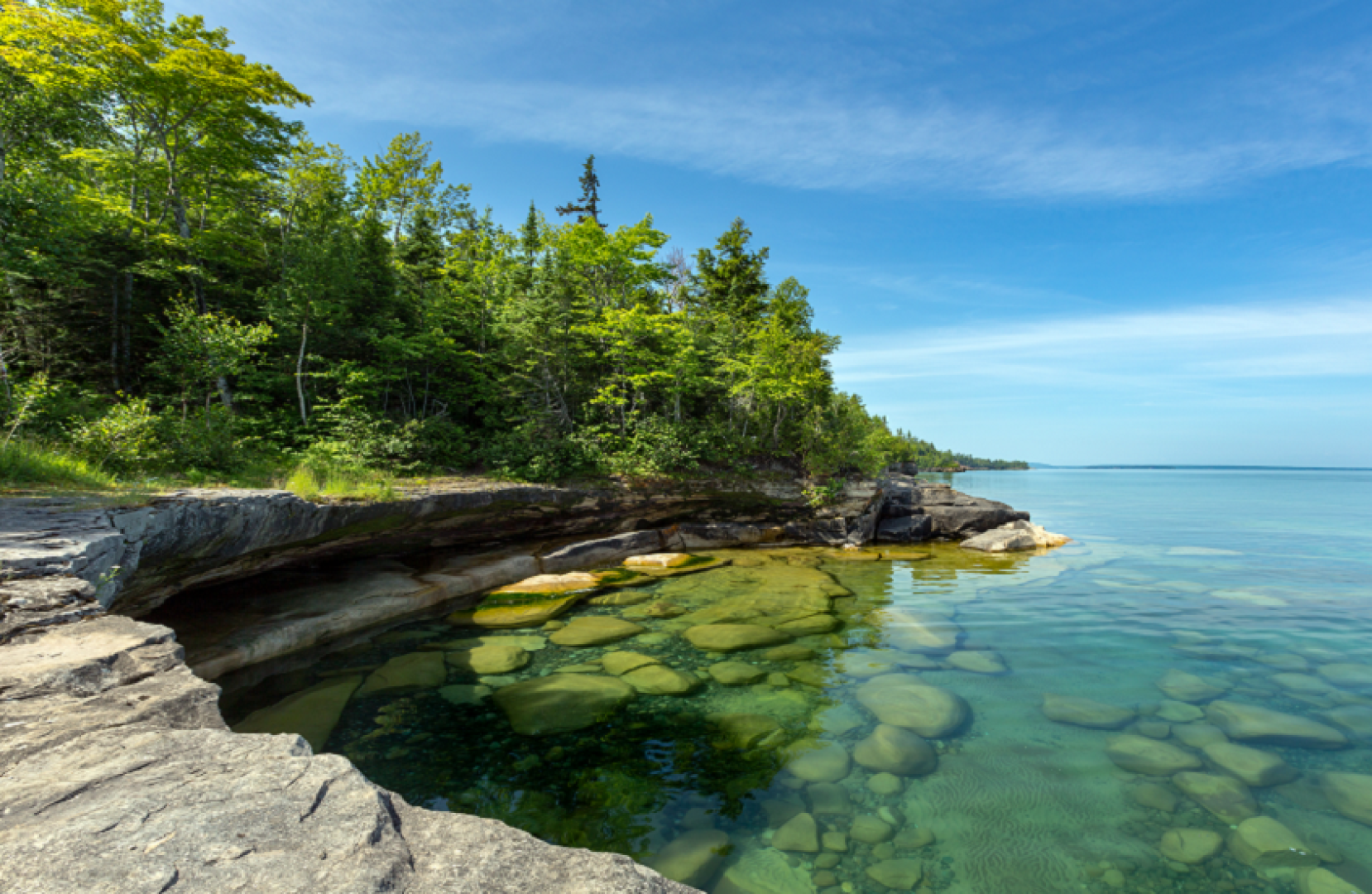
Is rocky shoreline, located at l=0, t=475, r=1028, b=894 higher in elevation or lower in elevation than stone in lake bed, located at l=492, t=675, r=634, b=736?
higher

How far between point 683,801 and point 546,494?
446 inches

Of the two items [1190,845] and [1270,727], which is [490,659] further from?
[1270,727]

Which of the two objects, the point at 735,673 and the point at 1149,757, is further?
the point at 735,673

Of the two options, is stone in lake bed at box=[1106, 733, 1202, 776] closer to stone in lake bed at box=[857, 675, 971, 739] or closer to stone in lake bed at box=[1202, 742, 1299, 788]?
stone in lake bed at box=[1202, 742, 1299, 788]

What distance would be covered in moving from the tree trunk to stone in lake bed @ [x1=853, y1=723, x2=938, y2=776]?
16336 mm

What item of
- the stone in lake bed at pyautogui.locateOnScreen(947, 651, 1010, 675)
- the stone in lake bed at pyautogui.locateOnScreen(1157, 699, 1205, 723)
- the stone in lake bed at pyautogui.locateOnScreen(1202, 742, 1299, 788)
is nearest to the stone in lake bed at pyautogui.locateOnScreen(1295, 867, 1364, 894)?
the stone in lake bed at pyautogui.locateOnScreen(1202, 742, 1299, 788)

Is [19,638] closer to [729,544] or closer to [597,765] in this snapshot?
[597,765]

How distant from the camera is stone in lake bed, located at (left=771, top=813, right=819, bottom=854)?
4.73 meters

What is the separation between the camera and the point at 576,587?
43.9ft

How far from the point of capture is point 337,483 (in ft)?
36.2

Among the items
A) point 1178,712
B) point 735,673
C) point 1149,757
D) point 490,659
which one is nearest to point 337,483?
point 490,659

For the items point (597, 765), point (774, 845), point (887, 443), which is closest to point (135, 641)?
point (597, 765)

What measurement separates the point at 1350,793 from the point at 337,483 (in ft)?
52.2

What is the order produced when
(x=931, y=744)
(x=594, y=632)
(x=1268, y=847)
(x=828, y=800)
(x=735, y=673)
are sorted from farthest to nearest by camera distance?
1. (x=594, y=632)
2. (x=735, y=673)
3. (x=931, y=744)
4. (x=828, y=800)
5. (x=1268, y=847)
